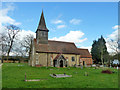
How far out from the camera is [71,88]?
8.91 metres

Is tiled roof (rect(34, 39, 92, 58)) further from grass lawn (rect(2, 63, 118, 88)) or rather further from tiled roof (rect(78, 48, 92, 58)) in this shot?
grass lawn (rect(2, 63, 118, 88))

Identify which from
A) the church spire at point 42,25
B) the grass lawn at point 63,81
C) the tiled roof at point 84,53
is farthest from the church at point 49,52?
the grass lawn at point 63,81

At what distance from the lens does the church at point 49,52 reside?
1278 inches

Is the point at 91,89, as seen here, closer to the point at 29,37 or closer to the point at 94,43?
the point at 29,37

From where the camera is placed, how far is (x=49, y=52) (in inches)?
1323

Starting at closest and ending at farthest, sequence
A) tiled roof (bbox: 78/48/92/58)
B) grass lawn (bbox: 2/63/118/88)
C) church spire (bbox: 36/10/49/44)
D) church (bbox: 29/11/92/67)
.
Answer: grass lawn (bbox: 2/63/118/88) < church (bbox: 29/11/92/67) < church spire (bbox: 36/10/49/44) < tiled roof (bbox: 78/48/92/58)

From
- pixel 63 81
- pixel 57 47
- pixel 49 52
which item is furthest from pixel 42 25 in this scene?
pixel 63 81

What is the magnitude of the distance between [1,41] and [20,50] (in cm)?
927

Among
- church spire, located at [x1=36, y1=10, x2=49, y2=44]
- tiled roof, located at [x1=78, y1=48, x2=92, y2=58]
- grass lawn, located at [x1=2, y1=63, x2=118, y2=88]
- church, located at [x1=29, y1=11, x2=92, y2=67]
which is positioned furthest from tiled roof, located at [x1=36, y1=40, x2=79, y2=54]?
grass lawn, located at [x1=2, y1=63, x2=118, y2=88]

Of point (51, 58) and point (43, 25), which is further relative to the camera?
point (43, 25)

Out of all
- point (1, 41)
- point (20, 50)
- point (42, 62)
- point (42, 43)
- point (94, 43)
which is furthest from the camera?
point (94, 43)

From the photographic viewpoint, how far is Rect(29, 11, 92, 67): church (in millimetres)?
32469

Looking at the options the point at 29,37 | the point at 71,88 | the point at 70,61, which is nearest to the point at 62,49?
the point at 70,61

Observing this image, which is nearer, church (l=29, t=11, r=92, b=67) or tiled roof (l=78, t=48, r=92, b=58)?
church (l=29, t=11, r=92, b=67)
